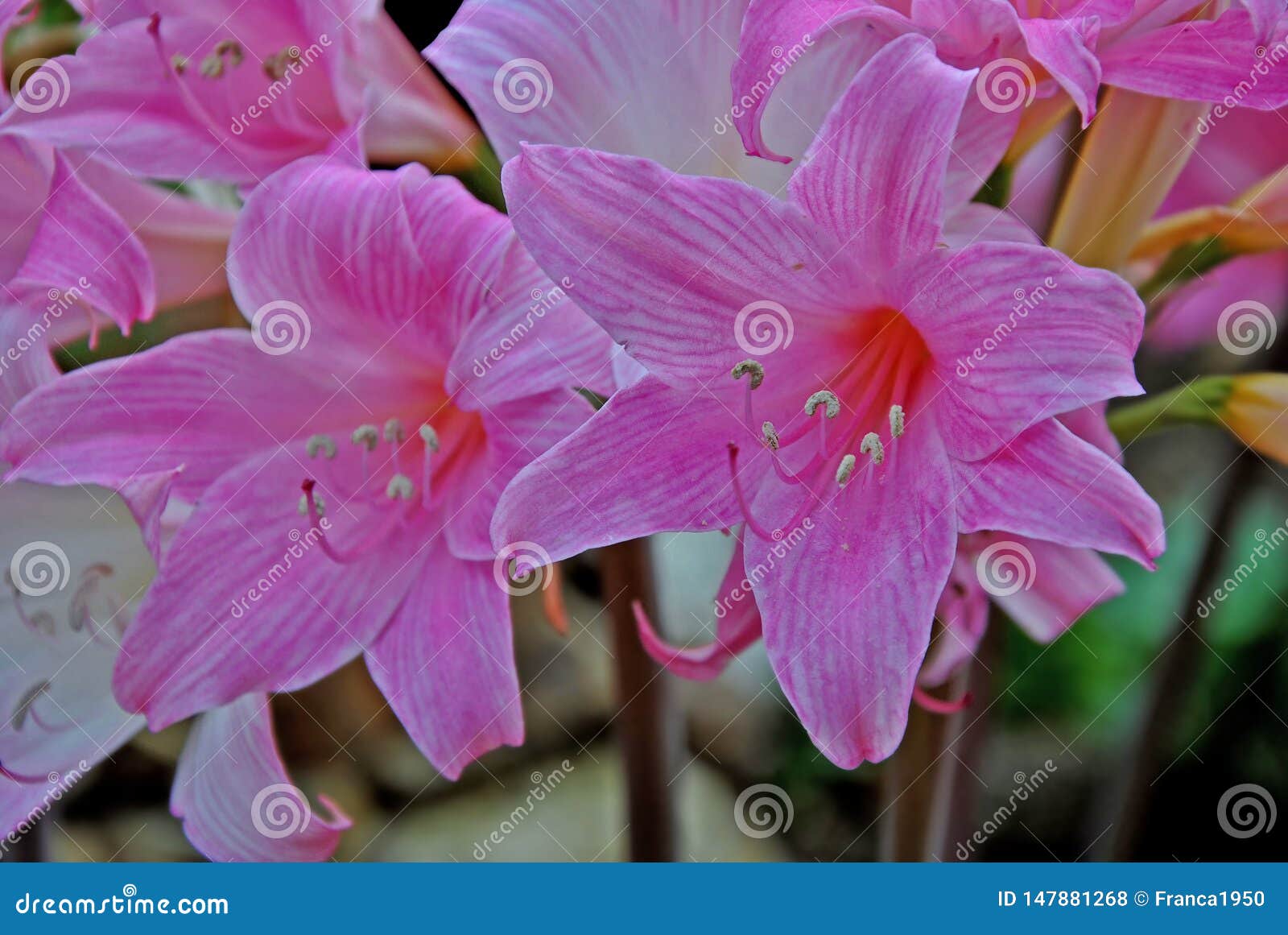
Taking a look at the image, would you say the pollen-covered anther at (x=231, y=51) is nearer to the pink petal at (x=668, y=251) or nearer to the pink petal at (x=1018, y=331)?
the pink petal at (x=668, y=251)

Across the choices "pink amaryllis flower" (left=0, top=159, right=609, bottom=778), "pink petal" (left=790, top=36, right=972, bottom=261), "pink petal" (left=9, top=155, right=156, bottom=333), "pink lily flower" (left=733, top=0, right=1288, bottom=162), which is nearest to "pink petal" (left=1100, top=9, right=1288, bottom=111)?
"pink lily flower" (left=733, top=0, right=1288, bottom=162)

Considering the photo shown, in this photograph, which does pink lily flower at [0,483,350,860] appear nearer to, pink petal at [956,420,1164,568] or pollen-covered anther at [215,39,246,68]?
pollen-covered anther at [215,39,246,68]

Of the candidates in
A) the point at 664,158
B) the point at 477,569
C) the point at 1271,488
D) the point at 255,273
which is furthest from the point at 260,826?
the point at 1271,488

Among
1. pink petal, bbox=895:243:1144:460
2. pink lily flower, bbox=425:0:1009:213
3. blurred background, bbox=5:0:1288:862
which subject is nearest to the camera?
pink petal, bbox=895:243:1144:460

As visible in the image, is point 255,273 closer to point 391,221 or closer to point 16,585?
point 391,221

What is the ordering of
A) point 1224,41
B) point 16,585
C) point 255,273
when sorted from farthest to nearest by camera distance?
point 16,585 < point 255,273 < point 1224,41

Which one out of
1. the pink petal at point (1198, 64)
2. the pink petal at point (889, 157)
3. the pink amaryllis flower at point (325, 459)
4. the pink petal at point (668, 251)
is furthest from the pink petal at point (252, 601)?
the pink petal at point (1198, 64)
